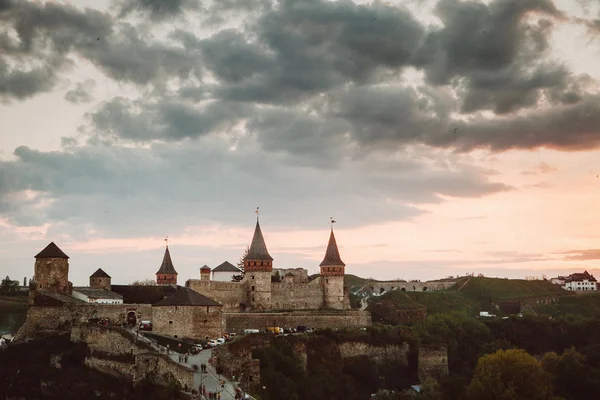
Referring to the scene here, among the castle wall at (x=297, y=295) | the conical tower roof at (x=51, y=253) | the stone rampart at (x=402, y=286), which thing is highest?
the conical tower roof at (x=51, y=253)

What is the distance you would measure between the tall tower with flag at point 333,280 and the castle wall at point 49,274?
29640mm

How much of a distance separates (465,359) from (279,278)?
23171 mm

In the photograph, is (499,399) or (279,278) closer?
(499,399)

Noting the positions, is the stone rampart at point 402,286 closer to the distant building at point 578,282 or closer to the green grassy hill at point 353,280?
the green grassy hill at point 353,280

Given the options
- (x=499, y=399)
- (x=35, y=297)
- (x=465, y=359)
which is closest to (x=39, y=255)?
(x=35, y=297)

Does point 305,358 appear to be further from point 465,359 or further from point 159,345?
point 465,359

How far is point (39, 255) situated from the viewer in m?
62.5

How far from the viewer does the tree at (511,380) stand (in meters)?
56.1

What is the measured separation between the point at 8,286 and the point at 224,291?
51862 millimetres

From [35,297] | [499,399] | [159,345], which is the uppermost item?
[35,297]

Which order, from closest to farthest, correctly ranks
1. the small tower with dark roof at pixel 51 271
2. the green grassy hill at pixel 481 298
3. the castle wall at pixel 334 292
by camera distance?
the small tower with dark roof at pixel 51 271 → the castle wall at pixel 334 292 → the green grassy hill at pixel 481 298

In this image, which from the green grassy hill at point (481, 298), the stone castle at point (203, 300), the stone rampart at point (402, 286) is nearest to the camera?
the stone castle at point (203, 300)

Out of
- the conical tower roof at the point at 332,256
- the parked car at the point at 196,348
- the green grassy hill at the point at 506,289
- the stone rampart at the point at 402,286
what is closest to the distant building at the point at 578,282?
the green grassy hill at the point at 506,289

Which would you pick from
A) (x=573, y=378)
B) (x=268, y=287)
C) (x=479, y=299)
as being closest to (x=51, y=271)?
(x=268, y=287)
